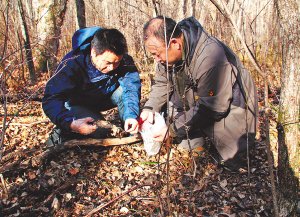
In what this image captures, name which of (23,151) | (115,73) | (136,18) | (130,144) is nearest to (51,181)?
(23,151)

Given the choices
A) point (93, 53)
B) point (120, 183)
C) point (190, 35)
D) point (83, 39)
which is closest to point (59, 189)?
point (120, 183)

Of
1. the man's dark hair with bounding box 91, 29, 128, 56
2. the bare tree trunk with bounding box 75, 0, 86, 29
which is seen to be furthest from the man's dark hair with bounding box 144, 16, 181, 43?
the bare tree trunk with bounding box 75, 0, 86, 29

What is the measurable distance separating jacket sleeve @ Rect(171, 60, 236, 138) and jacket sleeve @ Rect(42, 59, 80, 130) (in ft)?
3.33

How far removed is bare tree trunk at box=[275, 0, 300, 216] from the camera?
1446 millimetres

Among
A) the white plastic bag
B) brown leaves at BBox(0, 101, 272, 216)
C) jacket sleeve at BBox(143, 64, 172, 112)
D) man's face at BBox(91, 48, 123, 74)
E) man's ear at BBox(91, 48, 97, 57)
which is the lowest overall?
brown leaves at BBox(0, 101, 272, 216)

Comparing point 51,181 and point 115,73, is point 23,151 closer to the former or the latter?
point 51,181

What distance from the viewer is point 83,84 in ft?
9.41

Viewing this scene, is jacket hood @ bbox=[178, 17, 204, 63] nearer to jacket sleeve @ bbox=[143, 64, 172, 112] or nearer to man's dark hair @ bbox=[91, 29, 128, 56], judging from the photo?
man's dark hair @ bbox=[91, 29, 128, 56]

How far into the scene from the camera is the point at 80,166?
2.63 metres

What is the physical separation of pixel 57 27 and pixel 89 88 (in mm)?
3159

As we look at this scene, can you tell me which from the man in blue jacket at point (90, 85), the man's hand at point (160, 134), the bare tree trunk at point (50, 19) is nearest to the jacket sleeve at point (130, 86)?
the man in blue jacket at point (90, 85)

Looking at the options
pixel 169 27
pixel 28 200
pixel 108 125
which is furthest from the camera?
pixel 108 125

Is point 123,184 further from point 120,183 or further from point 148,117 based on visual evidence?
point 148,117

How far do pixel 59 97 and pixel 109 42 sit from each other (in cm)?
72
